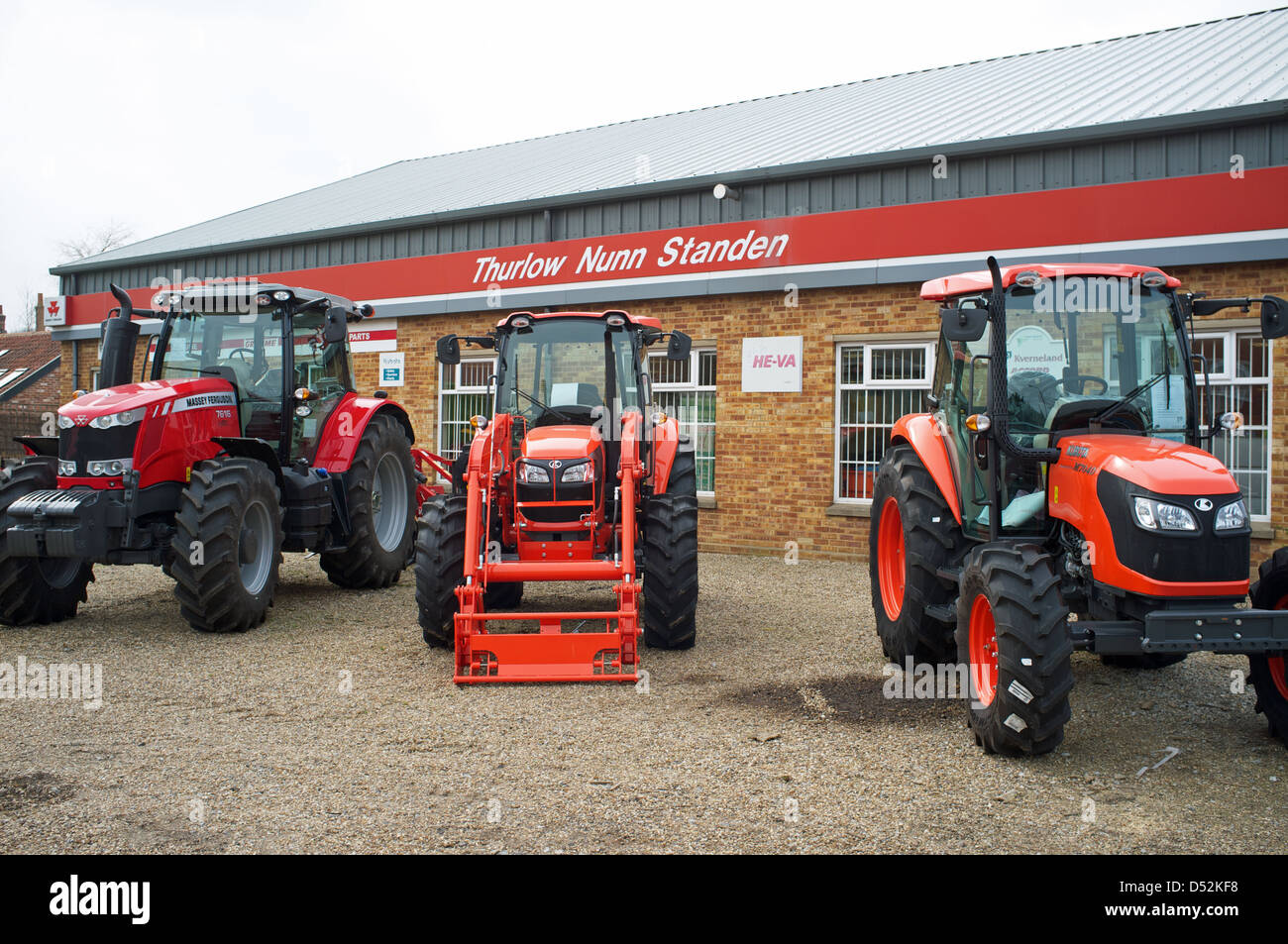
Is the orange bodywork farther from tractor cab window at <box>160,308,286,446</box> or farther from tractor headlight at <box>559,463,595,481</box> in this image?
tractor cab window at <box>160,308,286,446</box>

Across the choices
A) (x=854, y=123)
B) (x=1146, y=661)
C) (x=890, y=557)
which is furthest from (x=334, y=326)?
(x=854, y=123)

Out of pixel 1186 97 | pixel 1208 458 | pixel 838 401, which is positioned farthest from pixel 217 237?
pixel 1208 458

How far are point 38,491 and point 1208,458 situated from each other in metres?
7.37

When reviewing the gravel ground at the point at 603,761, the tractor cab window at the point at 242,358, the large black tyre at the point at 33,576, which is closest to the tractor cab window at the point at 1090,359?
the gravel ground at the point at 603,761

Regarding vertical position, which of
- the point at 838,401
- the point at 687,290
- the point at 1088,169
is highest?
the point at 1088,169

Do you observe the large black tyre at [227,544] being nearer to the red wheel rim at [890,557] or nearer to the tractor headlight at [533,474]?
the tractor headlight at [533,474]

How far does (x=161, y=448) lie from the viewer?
7.70 meters

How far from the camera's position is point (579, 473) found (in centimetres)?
709

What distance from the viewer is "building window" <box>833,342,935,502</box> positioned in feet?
38.2

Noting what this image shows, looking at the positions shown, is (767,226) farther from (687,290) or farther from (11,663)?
(11,663)

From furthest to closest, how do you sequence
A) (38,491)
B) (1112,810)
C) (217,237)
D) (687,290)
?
(217,237) < (687,290) < (38,491) < (1112,810)

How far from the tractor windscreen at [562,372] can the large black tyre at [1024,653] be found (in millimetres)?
3571

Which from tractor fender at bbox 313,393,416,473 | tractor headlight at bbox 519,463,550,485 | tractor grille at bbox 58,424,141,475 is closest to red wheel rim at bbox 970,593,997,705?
tractor headlight at bbox 519,463,550,485

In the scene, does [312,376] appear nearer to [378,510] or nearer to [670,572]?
[378,510]
